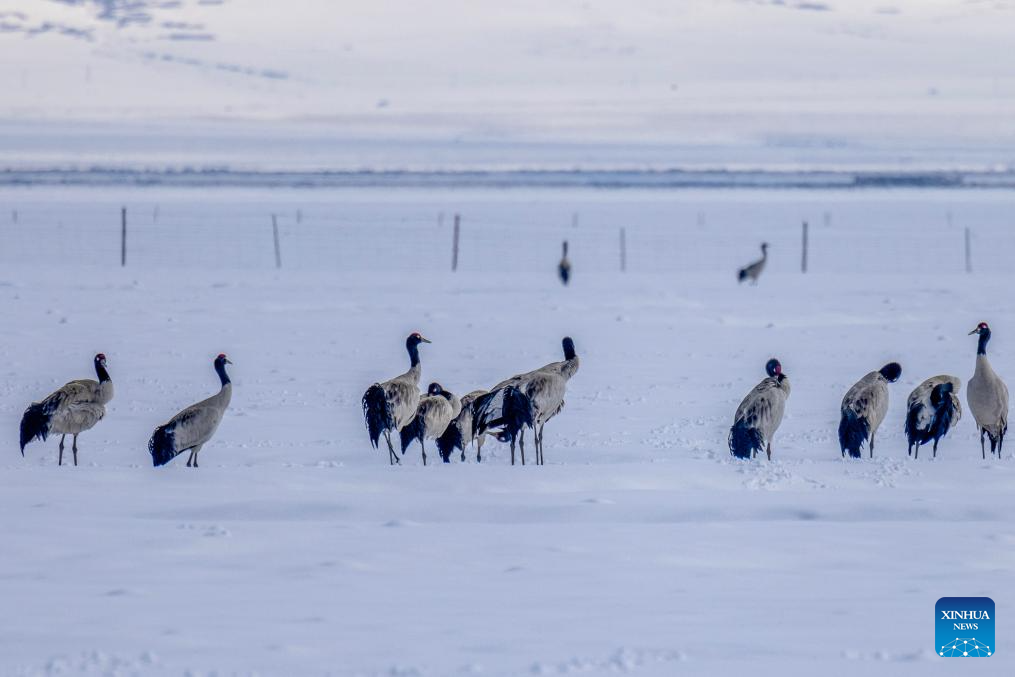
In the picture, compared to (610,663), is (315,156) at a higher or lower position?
higher

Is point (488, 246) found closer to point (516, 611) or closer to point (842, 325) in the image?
point (842, 325)

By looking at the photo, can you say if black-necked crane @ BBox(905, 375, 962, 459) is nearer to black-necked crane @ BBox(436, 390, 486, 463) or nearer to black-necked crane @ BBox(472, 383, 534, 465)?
black-necked crane @ BBox(472, 383, 534, 465)

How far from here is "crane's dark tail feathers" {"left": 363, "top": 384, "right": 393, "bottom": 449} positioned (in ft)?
42.0

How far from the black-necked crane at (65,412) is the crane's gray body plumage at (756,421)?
548 centimetres

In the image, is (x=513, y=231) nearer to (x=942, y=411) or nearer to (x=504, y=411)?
(x=942, y=411)

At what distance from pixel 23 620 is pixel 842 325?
1826 cm

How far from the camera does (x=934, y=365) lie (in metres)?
19.4

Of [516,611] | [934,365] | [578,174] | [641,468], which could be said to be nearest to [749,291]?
[934,365]

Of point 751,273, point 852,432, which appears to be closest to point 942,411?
point 852,432

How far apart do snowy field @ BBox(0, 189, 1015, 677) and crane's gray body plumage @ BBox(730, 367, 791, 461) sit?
0.27 meters

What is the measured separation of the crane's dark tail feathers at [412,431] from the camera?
13.1 meters

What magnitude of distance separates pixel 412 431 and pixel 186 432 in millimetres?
2129

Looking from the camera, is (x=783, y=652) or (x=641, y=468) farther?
(x=641, y=468)

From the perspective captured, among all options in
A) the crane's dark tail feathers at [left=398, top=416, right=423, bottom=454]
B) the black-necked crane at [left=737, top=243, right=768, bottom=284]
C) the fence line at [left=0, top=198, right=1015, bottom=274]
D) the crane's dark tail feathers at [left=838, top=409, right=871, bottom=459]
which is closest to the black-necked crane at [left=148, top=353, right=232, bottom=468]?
the crane's dark tail feathers at [left=398, top=416, right=423, bottom=454]
